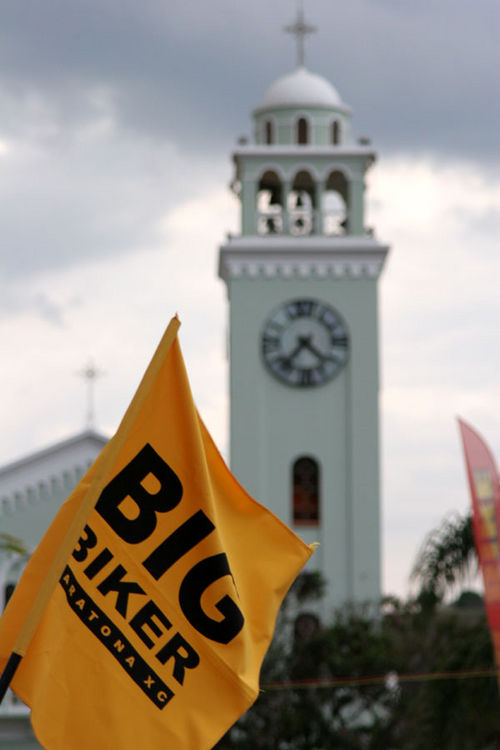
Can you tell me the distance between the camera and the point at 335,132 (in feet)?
113

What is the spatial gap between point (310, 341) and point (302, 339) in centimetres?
18

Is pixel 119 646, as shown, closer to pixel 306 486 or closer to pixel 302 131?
pixel 306 486

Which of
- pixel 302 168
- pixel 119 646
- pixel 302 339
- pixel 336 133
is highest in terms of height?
pixel 336 133

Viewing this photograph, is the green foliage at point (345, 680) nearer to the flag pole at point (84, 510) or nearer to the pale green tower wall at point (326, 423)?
the pale green tower wall at point (326, 423)

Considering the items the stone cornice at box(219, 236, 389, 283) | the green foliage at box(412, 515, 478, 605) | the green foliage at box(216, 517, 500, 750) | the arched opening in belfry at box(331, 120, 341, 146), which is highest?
the arched opening in belfry at box(331, 120, 341, 146)

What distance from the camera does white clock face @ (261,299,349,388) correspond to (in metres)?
34.0

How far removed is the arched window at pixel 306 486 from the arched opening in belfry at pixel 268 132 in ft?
21.0

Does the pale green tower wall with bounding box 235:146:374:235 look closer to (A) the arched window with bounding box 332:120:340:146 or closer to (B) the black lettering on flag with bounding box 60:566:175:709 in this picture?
(A) the arched window with bounding box 332:120:340:146

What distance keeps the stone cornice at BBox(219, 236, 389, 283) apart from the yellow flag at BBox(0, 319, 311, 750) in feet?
88.2

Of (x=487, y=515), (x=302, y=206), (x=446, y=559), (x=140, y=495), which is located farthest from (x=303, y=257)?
(x=140, y=495)

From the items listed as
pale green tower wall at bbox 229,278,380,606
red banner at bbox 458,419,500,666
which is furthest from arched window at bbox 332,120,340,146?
red banner at bbox 458,419,500,666

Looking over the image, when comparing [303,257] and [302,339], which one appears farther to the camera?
[302,339]

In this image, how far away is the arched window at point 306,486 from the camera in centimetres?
3416

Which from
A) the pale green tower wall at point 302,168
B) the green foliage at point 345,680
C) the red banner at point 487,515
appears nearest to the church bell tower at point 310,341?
the pale green tower wall at point 302,168
